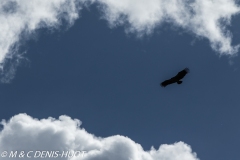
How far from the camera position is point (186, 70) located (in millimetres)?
49875

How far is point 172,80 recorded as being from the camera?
53156mm

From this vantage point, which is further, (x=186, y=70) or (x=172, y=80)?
(x=172, y=80)

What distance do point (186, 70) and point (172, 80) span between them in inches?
146
